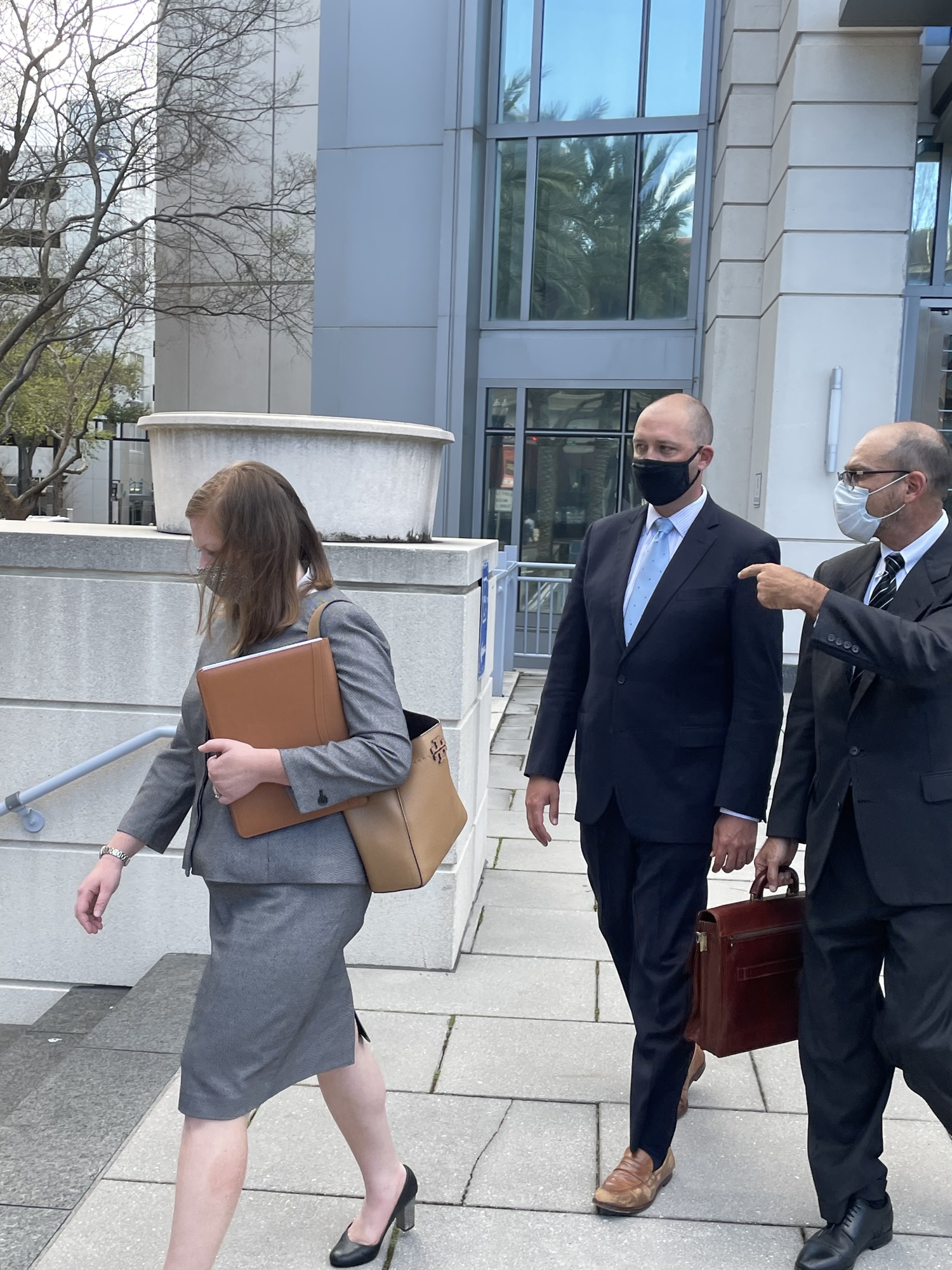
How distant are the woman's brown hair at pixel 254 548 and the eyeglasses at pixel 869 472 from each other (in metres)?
1.25

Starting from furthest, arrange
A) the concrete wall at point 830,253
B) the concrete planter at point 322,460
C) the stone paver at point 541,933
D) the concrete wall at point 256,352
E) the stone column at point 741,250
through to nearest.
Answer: the concrete wall at point 256,352, the stone column at point 741,250, the concrete wall at point 830,253, the stone paver at point 541,933, the concrete planter at point 322,460

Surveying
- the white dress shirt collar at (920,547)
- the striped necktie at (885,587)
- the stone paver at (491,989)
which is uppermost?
the white dress shirt collar at (920,547)

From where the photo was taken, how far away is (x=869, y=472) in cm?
265

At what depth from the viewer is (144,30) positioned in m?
13.4

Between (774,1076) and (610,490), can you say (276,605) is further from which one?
(610,490)

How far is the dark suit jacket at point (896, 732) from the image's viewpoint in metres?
2.46

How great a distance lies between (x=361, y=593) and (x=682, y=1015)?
2.03m

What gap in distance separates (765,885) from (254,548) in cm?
158

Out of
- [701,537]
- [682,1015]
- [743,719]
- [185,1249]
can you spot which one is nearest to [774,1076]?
[682,1015]

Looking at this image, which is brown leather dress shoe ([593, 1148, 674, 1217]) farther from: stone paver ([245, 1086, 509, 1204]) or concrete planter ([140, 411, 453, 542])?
concrete planter ([140, 411, 453, 542])

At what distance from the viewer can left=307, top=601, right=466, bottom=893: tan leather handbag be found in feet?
7.52

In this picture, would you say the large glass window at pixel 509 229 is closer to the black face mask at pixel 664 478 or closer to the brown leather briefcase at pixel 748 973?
the black face mask at pixel 664 478

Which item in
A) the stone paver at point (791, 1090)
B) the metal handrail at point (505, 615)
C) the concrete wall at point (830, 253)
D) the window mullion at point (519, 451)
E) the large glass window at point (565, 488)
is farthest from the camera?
the window mullion at point (519, 451)

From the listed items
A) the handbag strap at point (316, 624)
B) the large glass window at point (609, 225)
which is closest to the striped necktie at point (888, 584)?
the handbag strap at point (316, 624)
